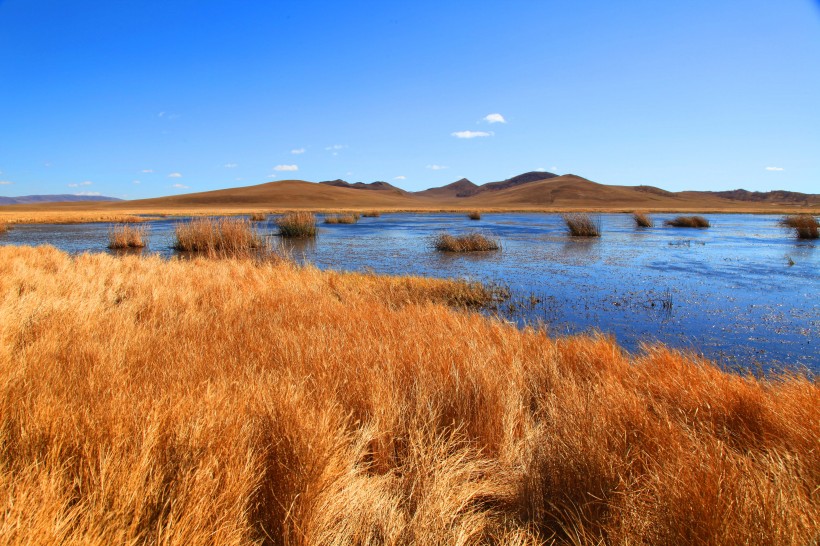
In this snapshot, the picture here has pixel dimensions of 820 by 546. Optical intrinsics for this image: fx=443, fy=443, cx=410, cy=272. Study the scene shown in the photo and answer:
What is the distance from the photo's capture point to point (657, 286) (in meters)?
11.1

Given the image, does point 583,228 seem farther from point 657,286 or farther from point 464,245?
point 657,286

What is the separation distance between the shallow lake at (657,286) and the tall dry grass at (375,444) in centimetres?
315

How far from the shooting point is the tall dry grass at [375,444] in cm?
183

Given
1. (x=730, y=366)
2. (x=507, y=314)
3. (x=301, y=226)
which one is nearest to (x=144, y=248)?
(x=301, y=226)

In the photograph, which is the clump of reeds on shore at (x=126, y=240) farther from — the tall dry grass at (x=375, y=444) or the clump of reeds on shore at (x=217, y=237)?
the tall dry grass at (x=375, y=444)

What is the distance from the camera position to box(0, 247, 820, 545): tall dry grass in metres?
1.83

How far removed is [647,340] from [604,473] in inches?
208

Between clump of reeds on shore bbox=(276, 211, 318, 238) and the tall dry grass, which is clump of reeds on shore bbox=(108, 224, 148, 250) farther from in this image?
the tall dry grass

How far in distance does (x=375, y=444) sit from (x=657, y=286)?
10.6m

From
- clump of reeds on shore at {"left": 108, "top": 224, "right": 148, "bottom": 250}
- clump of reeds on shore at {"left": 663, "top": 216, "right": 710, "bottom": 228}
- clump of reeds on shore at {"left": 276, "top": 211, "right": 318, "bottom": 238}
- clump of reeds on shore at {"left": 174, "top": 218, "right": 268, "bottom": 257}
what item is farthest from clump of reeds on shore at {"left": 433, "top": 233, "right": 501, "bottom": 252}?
clump of reeds on shore at {"left": 663, "top": 216, "right": 710, "bottom": 228}

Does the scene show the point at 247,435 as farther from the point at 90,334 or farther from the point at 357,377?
the point at 90,334

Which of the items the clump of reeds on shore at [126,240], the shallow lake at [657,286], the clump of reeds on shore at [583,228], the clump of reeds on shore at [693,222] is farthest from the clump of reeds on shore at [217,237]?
the clump of reeds on shore at [693,222]

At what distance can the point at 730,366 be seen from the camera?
559 centimetres

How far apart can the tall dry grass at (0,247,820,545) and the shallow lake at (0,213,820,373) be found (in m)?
3.15
